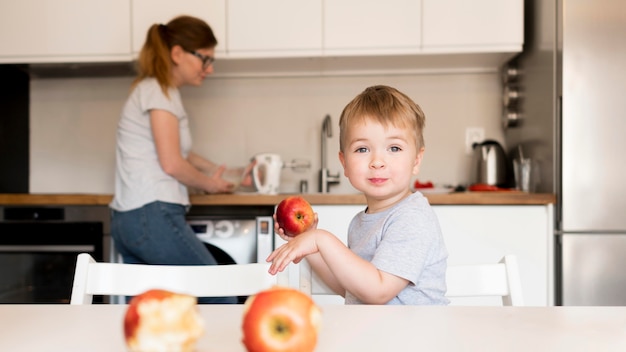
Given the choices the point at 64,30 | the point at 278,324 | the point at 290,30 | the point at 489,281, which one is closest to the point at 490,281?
the point at 489,281

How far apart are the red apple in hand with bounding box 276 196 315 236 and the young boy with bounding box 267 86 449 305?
0.02 meters

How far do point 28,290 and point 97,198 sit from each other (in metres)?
0.43

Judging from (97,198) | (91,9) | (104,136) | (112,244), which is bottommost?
(112,244)

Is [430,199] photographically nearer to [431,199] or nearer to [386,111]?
[431,199]

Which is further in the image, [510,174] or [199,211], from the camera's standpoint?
[510,174]

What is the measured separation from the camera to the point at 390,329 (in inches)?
26.1

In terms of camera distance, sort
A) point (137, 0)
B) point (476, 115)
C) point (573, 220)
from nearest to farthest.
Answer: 1. point (573, 220)
2. point (137, 0)
3. point (476, 115)

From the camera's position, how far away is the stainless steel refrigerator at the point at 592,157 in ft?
6.63

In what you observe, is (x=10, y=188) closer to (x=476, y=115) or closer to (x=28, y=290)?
(x=28, y=290)

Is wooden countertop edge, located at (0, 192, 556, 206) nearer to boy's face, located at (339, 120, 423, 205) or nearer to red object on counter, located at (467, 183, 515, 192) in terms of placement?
red object on counter, located at (467, 183, 515, 192)

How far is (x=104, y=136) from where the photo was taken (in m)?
2.83

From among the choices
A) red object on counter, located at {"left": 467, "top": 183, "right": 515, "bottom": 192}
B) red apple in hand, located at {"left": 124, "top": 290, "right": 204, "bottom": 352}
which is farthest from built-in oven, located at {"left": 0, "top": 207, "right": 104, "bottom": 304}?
red apple in hand, located at {"left": 124, "top": 290, "right": 204, "bottom": 352}

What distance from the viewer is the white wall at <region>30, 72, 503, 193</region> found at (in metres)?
2.67

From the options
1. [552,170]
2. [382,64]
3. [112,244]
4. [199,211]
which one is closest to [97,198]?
[112,244]
